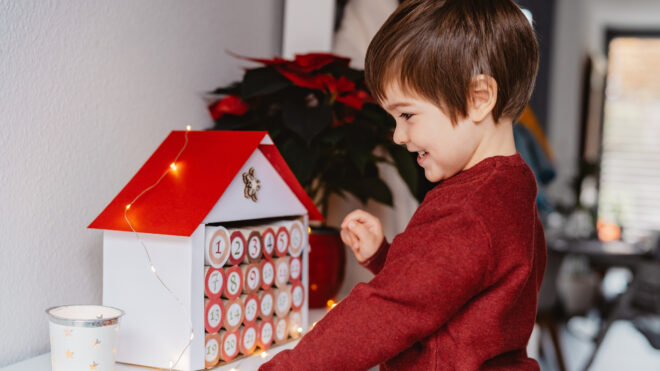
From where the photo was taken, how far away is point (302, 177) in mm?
969

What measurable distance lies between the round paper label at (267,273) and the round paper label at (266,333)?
57mm

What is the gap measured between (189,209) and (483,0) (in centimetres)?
44

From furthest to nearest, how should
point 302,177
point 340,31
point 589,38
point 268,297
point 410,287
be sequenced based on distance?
1. point 589,38
2. point 340,31
3. point 302,177
4. point 268,297
5. point 410,287

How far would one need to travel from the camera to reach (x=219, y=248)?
751 mm

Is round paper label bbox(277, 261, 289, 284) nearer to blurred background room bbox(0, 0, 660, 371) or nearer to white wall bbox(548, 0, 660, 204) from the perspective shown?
blurred background room bbox(0, 0, 660, 371)

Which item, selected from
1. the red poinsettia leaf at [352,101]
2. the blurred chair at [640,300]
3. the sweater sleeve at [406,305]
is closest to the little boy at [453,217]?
the sweater sleeve at [406,305]

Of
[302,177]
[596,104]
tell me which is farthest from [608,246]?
[302,177]

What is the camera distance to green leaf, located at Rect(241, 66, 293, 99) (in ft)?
3.18

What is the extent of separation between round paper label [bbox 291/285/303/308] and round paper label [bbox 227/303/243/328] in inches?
5.2

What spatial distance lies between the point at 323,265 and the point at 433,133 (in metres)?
0.43

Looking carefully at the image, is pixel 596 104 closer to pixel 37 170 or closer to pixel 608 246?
pixel 608 246

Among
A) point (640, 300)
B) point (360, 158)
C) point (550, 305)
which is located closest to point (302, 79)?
point (360, 158)

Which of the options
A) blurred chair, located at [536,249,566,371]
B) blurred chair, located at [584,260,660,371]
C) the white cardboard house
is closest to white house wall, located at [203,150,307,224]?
the white cardboard house

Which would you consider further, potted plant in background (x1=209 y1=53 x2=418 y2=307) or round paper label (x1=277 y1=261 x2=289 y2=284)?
potted plant in background (x1=209 y1=53 x2=418 y2=307)
